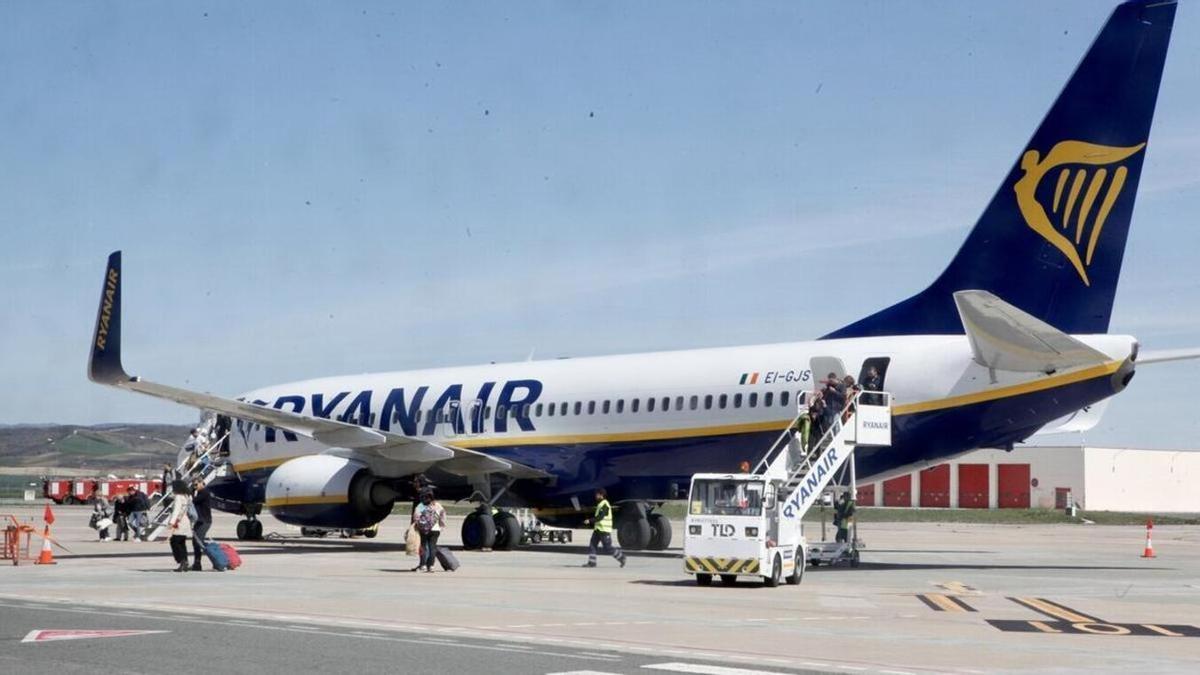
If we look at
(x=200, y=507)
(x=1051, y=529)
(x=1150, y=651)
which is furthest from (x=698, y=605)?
(x=1051, y=529)

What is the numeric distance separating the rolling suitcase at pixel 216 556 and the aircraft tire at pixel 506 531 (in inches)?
429

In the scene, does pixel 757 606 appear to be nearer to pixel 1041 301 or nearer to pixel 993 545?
pixel 1041 301

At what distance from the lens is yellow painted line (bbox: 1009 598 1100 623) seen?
784 inches

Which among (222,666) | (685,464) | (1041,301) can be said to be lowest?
A: (222,666)

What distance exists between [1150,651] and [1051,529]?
47.8 m

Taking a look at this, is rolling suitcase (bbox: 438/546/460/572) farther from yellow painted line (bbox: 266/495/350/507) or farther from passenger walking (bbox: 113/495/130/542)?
passenger walking (bbox: 113/495/130/542)

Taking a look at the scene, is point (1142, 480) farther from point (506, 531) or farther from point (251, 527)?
point (506, 531)

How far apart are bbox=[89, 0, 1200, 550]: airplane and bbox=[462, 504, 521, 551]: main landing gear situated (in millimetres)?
51

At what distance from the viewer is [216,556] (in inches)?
1129

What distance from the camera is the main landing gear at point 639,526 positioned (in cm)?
3759

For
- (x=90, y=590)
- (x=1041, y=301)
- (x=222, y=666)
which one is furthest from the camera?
(x=1041, y=301)

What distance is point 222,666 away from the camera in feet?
46.0

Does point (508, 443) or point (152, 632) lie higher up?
point (508, 443)

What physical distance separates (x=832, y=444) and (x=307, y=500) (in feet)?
49.4
